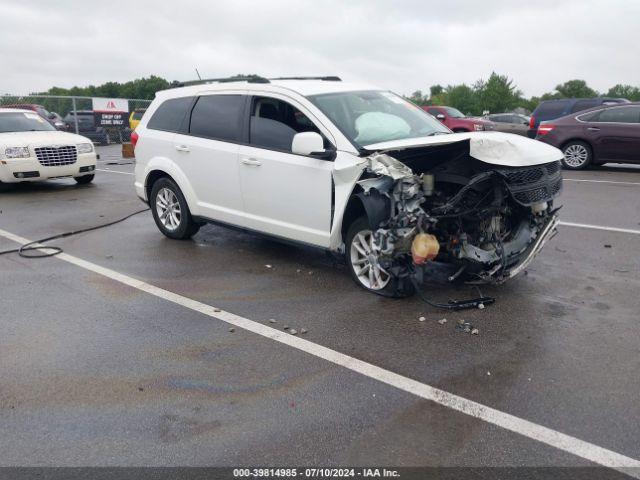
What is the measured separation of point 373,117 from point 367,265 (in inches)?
60.1

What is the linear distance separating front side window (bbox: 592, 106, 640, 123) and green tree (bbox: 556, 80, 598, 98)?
87791mm

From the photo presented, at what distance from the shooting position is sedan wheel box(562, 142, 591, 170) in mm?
13117

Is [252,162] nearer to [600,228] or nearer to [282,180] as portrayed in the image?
[282,180]

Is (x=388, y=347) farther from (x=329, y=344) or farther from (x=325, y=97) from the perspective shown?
(x=325, y=97)

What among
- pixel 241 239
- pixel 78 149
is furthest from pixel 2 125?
pixel 241 239

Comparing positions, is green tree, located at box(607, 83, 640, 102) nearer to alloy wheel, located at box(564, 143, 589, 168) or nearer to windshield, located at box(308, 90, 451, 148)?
alloy wheel, located at box(564, 143, 589, 168)

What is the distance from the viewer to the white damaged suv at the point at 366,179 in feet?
15.4

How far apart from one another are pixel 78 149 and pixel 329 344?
31.5 ft

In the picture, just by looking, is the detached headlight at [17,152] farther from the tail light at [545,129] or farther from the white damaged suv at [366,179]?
the tail light at [545,129]

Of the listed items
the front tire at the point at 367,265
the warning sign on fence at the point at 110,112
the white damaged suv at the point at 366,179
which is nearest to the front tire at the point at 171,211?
the white damaged suv at the point at 366,179

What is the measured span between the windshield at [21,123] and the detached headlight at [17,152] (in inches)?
45.4

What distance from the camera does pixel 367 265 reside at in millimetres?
5238

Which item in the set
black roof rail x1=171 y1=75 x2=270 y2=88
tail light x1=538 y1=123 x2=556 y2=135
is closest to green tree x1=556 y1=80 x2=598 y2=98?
tail light x1=538 y1=123 x2=556 y2=135

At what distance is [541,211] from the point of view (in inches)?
195
